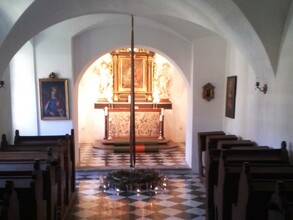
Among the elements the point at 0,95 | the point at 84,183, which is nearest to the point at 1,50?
the point at 0,95

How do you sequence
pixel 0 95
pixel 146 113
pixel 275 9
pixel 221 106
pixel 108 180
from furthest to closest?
pixel 146 113 < pixel 221 106 < pixel 108 180 < pixel 0 95 < pixel 275 9

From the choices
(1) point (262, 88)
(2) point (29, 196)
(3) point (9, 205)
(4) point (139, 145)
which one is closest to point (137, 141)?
(4) point (139, 145)

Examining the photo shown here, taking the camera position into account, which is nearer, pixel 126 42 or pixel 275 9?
pixel 275 9

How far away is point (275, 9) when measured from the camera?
4.21 m

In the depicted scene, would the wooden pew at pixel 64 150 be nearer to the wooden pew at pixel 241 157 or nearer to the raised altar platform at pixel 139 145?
the wooden pew at pixel 241 157

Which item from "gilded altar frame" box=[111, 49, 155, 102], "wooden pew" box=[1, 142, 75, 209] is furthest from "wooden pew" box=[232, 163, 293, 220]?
"gilded altar frame" box=[111, 49, 155, 102]

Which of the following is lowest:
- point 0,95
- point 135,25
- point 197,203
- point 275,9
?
point 197,203

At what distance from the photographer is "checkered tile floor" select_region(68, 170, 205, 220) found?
5242mm

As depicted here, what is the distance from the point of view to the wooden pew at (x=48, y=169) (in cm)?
379

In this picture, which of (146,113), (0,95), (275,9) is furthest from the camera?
(146,113)

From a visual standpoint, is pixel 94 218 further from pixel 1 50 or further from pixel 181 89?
pixel 181 89

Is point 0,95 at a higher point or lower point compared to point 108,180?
higher

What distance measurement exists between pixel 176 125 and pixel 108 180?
19.4ft

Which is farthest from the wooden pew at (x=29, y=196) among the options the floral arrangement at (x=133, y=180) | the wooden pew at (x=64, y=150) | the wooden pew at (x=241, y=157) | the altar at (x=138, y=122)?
the altar at (x=138, y=122)
